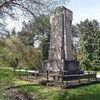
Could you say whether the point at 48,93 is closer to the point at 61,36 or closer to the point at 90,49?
the point at 61,36

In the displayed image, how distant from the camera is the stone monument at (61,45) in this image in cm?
2394

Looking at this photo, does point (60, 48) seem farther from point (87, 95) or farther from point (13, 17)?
point (87, 95)

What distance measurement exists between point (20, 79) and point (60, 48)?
521cm

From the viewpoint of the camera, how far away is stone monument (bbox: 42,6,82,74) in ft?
78.5

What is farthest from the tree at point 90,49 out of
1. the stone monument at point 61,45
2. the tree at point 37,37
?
the stone monument at point 61,45

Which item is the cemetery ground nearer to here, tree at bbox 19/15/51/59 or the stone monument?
the stone monument

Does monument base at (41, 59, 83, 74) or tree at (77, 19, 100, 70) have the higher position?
tree at (77, 19, 100, 70)

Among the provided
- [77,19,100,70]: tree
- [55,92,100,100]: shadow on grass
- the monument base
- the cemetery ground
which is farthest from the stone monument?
[77,19,100,70]: tree

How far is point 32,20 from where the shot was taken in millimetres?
21656

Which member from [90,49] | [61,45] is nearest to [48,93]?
[61,45]

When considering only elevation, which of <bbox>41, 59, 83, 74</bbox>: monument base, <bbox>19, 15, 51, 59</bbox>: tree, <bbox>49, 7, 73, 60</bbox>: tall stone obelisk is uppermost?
<bbox>19, 15, 51, 59</bbox>: tree

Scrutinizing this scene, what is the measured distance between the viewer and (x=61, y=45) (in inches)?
949

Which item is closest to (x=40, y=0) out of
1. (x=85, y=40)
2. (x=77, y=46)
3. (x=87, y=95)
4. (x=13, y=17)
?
→ (x=13, y=17)

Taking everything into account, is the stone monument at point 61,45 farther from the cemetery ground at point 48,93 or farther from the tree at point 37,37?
the cemetery ground at point 48,93
